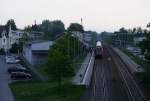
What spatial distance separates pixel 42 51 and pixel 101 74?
83.3 ft

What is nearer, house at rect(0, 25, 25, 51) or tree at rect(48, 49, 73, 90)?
tree at rect(48, 49, 73, 90)

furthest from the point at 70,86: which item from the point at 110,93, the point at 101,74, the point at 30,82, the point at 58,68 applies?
the point at 101,74

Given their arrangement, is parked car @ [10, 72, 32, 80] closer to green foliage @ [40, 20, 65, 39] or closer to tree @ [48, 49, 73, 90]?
tree @ [48, 49, 73, 90]

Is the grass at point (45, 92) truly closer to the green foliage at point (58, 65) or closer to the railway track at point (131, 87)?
the green foliage at point (58, 65)

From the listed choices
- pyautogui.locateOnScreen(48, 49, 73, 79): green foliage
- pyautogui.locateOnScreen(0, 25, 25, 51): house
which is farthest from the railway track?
pyautogui.locateOnScreen(0, 25, 25, 51): house

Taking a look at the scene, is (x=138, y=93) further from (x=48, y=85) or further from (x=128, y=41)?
(x=128, y=41)

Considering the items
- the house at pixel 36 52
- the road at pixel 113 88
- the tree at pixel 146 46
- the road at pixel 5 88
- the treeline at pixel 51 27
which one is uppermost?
the treeline at pixel 51 27

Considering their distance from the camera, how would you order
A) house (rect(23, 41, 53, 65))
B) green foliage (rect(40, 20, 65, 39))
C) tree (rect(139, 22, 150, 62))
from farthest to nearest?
green foliage (rect(40, 20, 65, 39)) < house (rect(23, 41, 53, 65)) < tree (rect(139, 22, 150, 62))

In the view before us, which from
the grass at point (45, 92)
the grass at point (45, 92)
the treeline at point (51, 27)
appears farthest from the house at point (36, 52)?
the treeline at point (51, 27)

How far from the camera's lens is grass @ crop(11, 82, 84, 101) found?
3603 cm

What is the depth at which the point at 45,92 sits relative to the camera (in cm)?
3934

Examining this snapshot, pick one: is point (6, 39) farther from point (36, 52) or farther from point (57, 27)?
point (57, 27)

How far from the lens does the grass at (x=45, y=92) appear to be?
36025 millimetres

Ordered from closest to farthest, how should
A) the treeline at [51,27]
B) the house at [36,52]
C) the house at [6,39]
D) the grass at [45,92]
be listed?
1. the grass at [45,92]
2. the house at [36,52]
3. the house at [6,39]
4. the treeline at [51,27]
